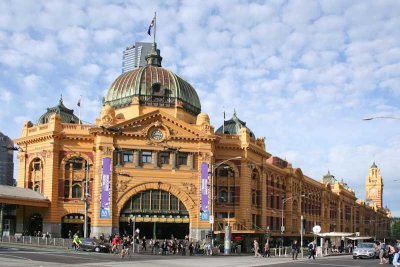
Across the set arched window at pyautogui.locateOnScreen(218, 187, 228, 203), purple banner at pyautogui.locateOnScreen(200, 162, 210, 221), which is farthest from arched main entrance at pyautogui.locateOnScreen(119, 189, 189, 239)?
arched window at pyautogui.locateOnScreen(218, 187, 228, 203)

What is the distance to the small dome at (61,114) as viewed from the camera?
84562 mm

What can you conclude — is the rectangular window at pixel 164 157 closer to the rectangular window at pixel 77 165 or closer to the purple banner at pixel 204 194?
the purple banner at pixel 204 194

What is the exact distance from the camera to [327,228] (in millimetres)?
126938

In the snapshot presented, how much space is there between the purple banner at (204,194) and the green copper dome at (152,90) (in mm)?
11480

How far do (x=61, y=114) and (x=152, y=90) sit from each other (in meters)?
14.1

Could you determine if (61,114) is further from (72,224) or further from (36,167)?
(72,224)

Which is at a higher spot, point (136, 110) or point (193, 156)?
point (136, 110)

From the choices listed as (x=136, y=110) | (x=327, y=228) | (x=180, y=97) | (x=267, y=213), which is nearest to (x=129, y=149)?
(x=136, y=110)

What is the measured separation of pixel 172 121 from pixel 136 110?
22.7ft

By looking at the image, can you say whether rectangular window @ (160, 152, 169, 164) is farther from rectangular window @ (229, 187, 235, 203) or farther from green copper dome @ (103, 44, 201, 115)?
rectangular window @ (229, 187, 235, 203)

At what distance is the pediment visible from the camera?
73938 millimetres

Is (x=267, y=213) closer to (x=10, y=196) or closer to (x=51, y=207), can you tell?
(x=51, y=207)

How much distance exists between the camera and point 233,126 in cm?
9144

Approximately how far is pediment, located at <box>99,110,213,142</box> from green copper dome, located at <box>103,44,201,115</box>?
6879 millimetres
